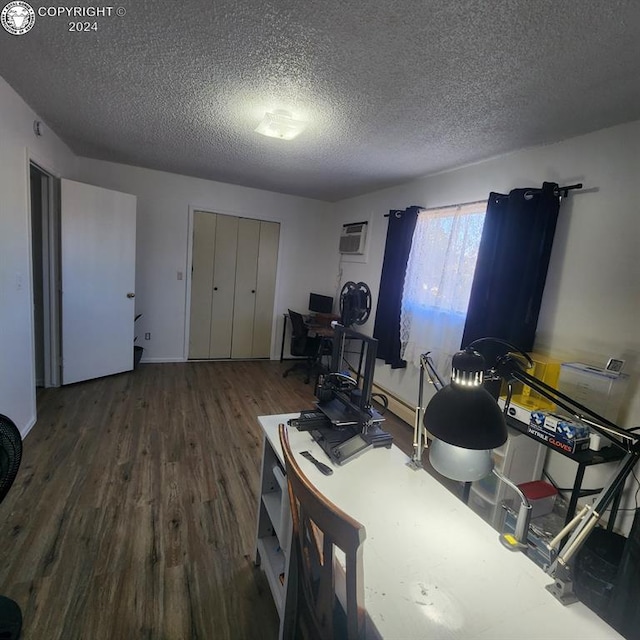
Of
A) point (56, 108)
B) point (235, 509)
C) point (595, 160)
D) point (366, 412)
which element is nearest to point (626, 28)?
point (595, 160)

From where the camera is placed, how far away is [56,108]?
244 cm

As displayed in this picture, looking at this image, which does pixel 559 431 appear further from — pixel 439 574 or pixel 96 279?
pixel 96 279

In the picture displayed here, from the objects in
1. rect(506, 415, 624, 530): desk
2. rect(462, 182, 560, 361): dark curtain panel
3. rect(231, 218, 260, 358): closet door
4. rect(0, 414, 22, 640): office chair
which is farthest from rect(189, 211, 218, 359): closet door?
rect(506, 415, 624, 530): desk

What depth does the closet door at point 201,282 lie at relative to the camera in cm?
446

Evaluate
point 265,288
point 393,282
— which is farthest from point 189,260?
point 393,282

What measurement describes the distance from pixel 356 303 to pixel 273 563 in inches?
104

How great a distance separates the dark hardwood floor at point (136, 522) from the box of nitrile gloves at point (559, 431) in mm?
1322

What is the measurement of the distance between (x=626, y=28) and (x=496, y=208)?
4.14 feet

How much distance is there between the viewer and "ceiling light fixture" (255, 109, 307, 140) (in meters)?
2.15

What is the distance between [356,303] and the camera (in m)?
3.78

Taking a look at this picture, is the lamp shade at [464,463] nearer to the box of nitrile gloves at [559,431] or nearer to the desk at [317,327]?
the box of nitrile gloves at [559,431]

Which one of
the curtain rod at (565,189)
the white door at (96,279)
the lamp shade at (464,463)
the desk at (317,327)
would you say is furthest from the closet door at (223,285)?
the lamp shade at (464,463)

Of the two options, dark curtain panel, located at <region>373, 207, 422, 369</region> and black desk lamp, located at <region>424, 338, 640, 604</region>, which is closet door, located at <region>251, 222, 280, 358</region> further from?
black desk lamp, located at <region>424, 338, 640, 604</region>

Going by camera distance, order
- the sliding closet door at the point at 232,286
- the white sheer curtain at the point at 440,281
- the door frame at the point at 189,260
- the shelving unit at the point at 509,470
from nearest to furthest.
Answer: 1. the shelving unit at the point at 509,470
2. the white sheer curtain at the point at 440,281
3. the door frame at the point at 189,260
4. the sliding closet door at the point at 232,286
